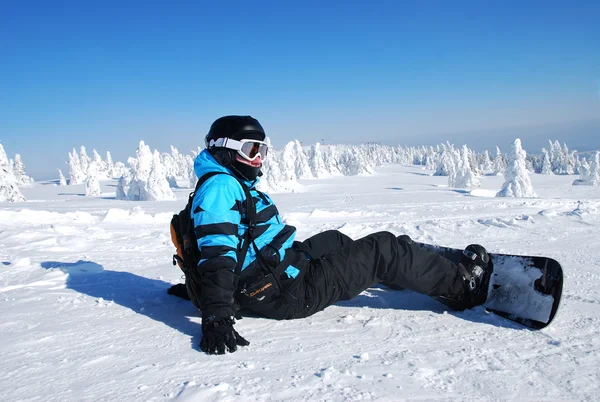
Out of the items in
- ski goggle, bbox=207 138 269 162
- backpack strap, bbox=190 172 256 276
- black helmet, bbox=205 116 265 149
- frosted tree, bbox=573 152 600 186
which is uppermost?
black helmet, bbox=205 116 265 149

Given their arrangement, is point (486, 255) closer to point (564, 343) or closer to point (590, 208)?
point (564, 343)

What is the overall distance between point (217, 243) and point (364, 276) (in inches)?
45.8

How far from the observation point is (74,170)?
6762cm

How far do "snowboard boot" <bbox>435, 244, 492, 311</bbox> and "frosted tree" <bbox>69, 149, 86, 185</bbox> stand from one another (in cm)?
7551

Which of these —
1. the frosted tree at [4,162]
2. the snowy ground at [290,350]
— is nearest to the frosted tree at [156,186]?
the frosted tree at [4,162]

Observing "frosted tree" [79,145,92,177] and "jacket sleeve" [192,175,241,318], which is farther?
"frosted tree" [79,145,92,177]

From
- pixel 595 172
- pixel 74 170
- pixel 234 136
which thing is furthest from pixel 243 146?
pixel 74 170

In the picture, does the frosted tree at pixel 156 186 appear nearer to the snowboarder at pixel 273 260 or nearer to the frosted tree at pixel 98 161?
the snowboarder at pixel 273 260

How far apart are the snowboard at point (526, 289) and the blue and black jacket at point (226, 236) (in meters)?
1.61

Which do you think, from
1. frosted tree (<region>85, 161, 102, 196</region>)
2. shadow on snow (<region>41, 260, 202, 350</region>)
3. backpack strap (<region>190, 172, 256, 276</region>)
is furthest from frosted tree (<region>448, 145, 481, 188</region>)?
backpack strap (<region>190, 172, 256, 276</region>)

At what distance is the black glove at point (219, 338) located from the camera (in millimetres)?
2521

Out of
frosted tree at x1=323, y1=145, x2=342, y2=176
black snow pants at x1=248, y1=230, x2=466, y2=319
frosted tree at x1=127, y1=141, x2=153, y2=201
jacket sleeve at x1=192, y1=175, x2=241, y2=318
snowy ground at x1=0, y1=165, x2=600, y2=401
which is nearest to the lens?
snowy ground at x1=0, y1=165, x2=600, y2=401

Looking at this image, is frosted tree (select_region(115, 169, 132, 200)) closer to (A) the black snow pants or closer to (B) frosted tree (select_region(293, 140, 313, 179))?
(B) frosted tree (select_region(293, 140, 313, 179))

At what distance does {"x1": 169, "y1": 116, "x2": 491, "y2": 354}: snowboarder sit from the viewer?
2.81 m
